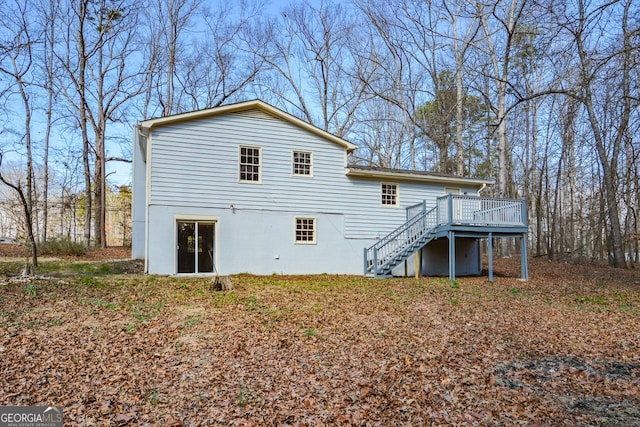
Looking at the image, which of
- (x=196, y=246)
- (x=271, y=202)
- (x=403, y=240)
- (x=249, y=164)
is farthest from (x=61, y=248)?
(x=403, y=240)

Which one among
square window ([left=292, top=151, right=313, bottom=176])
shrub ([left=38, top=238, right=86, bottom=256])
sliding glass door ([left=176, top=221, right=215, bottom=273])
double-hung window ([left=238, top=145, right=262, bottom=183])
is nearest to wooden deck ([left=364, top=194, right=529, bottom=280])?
square window ([left=292, top=151, right=313, bottom=176])

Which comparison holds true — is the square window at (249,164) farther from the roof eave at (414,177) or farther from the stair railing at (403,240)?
the stair railing at (403,240)

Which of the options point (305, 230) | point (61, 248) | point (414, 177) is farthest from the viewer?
point (61, 248)

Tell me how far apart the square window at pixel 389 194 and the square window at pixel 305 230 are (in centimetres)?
323

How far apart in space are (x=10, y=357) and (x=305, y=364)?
3912mm

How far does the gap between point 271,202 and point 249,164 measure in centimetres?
155

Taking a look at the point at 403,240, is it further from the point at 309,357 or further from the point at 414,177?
the point at 309,357

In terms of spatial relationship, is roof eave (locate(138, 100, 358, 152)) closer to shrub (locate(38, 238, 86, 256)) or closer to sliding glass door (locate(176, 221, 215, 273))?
sliding glass door (locate(176, 221, 215, 273))

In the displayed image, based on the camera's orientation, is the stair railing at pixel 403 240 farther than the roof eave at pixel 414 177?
No

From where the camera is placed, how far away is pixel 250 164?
46.0ft

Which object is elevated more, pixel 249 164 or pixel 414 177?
pixel 249 164

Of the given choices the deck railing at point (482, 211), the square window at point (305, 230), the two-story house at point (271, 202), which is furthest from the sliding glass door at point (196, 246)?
the deck railing at point (482, 211)

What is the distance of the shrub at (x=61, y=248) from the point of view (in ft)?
59.7

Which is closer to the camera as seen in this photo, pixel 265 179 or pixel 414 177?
pixel 265 179
